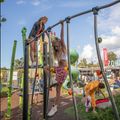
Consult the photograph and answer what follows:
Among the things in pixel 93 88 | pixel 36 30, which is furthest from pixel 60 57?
pixel 93 88

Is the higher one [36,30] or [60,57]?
[36,30]

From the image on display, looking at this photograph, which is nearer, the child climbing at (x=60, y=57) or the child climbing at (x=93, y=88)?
the child climbing at (x=60, y=57)

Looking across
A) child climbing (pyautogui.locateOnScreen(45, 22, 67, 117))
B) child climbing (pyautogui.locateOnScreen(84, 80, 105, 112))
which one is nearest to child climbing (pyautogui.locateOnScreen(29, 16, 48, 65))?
child climbing (pyautogui.locateOnScreen(45, 22, 67, 117))

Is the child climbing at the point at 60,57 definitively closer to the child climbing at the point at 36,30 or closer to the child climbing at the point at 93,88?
the child climbing at the point at 36,30

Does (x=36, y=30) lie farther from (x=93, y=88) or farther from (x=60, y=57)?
(x=93, y=88)

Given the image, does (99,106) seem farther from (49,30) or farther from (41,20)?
(49,30)

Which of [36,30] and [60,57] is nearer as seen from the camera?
[60,57]

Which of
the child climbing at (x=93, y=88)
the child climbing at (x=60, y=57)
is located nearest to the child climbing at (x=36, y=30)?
the child climbing at (x=60, y=57)

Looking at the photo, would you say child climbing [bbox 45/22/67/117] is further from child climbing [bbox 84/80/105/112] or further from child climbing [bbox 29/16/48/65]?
child climbing [bbox 84/80/105/112]

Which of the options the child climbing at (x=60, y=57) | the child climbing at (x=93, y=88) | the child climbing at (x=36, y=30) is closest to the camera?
the child climbing at (x=60, y=57)

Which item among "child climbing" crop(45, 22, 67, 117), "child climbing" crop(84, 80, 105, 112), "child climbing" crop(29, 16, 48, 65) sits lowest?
"child climbing" crop(84, 80, 105, 112)

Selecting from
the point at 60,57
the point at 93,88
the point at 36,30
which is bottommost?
the point at 93,88

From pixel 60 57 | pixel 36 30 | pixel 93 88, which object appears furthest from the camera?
pixel 93 88

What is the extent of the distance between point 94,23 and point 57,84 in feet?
5.95
